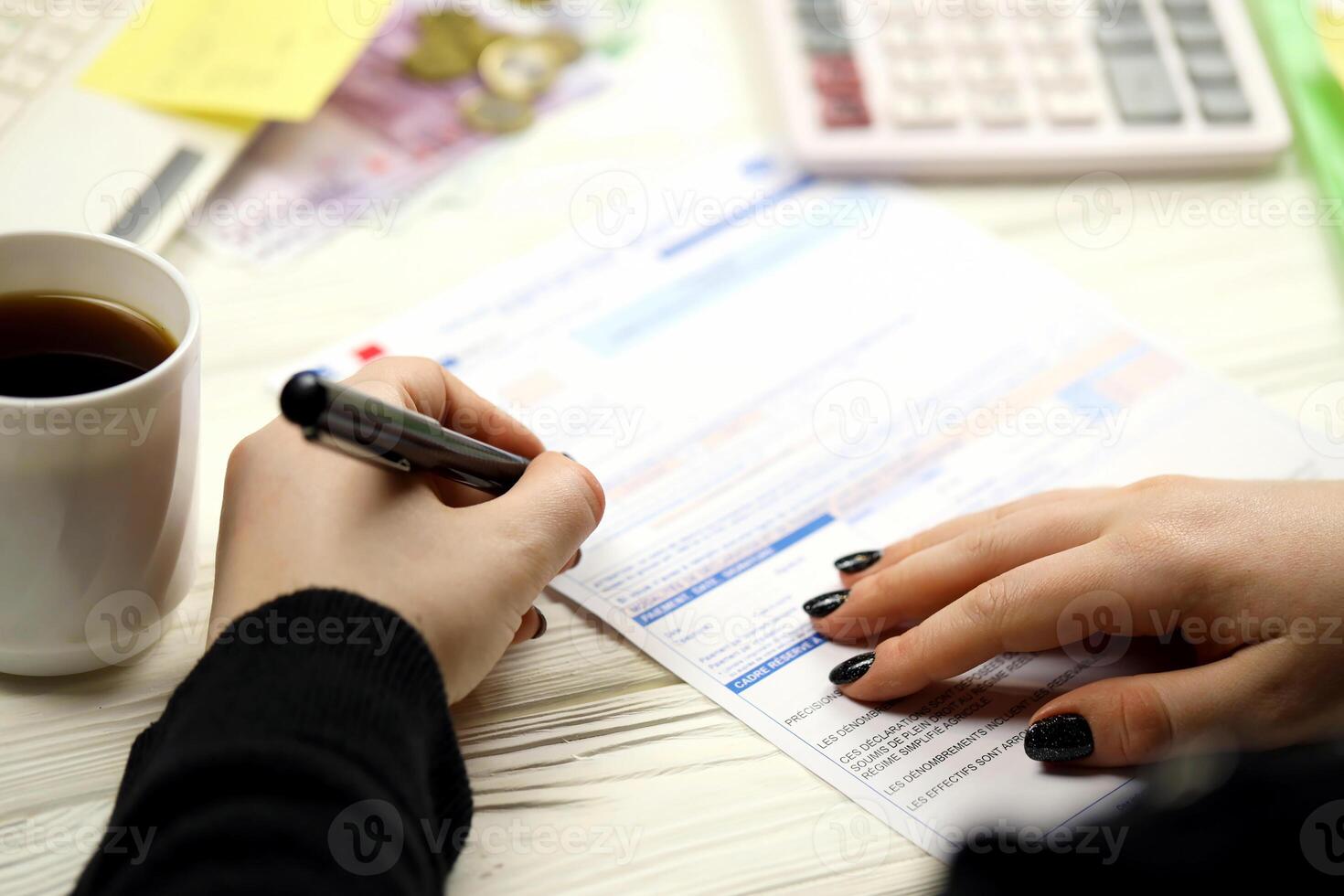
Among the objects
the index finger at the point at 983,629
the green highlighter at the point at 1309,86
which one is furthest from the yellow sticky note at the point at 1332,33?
the index finger at the point at 983,629

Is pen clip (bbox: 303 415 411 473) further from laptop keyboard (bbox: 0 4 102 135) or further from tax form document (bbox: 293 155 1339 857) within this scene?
laptop keyboard (bbox: 0 4 102 135)

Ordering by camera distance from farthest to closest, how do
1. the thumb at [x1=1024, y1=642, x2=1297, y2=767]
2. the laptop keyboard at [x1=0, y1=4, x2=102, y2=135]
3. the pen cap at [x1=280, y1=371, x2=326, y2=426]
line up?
the laptop keyboard at [x1=0, y1=4, x2=102, y2=135] → the thumb at [x1=1024, y1=642, x2=1297, y2=767] → the pen cap at [x1=280, y1=371, x2=326, y2=426]

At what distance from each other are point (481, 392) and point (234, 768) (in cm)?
29

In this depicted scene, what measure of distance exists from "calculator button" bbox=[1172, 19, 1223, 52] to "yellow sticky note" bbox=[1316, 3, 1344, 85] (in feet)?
0.22

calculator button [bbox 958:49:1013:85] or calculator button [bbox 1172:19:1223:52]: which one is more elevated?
calculator button [bbox 958:49:1013:85]

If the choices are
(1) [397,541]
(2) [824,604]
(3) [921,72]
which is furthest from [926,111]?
(1) [397,541]

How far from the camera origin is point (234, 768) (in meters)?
0.37

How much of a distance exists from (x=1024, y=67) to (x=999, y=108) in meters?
0.05

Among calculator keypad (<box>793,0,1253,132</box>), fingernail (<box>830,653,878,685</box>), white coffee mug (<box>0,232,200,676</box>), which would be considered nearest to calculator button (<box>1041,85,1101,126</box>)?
calculator keypad (<box>793,0,1253,132</box>)

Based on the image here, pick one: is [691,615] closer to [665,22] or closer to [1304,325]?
[1304,325]

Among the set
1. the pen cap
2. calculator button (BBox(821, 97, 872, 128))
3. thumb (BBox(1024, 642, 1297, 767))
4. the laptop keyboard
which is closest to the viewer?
the pen cap

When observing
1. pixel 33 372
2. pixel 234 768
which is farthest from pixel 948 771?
pixel 33 372

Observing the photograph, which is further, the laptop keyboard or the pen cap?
the laptop keyboard

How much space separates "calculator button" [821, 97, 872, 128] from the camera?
791 mm
